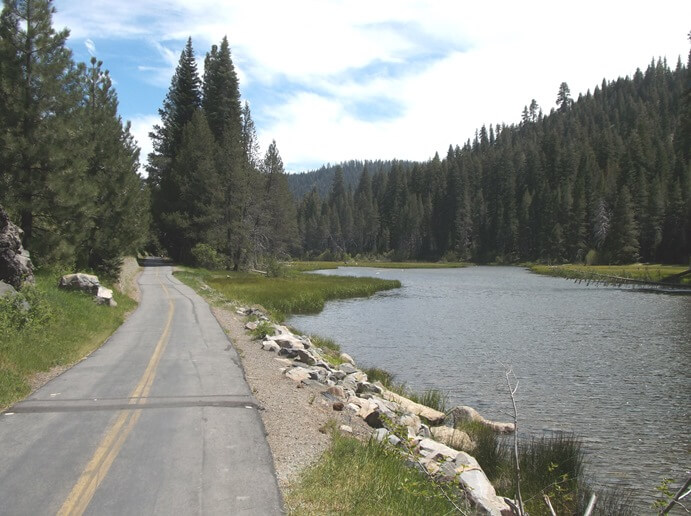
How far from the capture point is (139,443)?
8438 millimetres

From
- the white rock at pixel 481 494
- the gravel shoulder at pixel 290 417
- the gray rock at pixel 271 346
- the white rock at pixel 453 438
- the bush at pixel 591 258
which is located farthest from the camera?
the bush at pixel 591 258

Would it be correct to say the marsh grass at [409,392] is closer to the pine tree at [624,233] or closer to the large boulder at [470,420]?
the large boulder at [470,420]

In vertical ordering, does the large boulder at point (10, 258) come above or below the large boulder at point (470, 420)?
above

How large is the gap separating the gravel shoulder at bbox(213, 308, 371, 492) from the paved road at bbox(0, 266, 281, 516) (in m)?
0.28

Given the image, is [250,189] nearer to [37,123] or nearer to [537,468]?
[37,123]

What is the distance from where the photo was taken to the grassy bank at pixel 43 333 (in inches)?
486

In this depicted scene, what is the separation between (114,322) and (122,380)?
9710mm

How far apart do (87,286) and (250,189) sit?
125 feet

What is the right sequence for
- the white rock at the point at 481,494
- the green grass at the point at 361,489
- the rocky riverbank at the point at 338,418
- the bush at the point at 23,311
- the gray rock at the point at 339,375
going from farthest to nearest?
the gray rock at the point at 339,375 → the bush at the point at 23,311 → the rocky riverbank at the point at 338,418 → the white rock at the point at 481,494 → the green grass at the point at 361,489

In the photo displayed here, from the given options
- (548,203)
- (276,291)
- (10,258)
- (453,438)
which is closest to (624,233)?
(548,203)

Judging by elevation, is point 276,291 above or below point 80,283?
below

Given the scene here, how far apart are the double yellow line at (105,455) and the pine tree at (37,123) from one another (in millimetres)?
13737

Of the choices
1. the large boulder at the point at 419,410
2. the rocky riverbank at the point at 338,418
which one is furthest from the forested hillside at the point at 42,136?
A: the large boulder at the point at 419,410

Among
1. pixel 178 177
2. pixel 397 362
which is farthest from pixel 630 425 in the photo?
pixel 178 177
